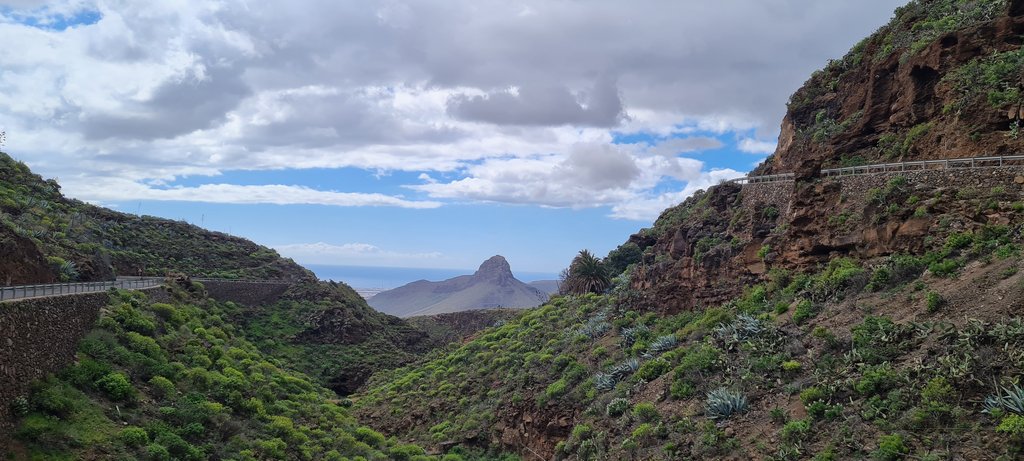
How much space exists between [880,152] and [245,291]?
136 ft

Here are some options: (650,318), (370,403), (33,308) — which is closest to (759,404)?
(650,318)

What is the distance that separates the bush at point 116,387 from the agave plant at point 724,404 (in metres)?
15.8

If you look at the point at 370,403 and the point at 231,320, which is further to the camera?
the point at 231,320

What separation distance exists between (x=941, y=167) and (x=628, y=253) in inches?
1030

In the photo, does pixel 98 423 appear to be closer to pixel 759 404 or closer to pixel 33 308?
pixel 33 308

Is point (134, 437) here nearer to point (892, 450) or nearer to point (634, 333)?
point (892, 450)

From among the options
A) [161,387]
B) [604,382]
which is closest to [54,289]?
[161,387]

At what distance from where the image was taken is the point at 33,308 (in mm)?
15953

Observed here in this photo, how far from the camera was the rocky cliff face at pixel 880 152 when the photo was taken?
1972cm

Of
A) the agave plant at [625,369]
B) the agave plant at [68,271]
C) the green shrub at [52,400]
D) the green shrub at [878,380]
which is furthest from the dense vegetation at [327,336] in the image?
the green shrub at [878,380]

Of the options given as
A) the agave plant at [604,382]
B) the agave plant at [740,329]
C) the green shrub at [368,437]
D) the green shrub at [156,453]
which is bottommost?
the green shrub at [368,437]

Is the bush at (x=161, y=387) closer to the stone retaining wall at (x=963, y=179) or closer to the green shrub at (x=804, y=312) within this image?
the green shrub at (x=804, y=312)

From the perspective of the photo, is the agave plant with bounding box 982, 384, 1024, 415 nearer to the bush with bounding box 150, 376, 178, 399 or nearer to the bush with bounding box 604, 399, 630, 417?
the bush with bounding box 604, 399, 630, 417

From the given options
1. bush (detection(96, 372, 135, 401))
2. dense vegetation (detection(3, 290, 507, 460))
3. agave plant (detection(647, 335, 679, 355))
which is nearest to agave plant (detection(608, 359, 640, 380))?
agave plant (detection(647, 335, 679, 355))
